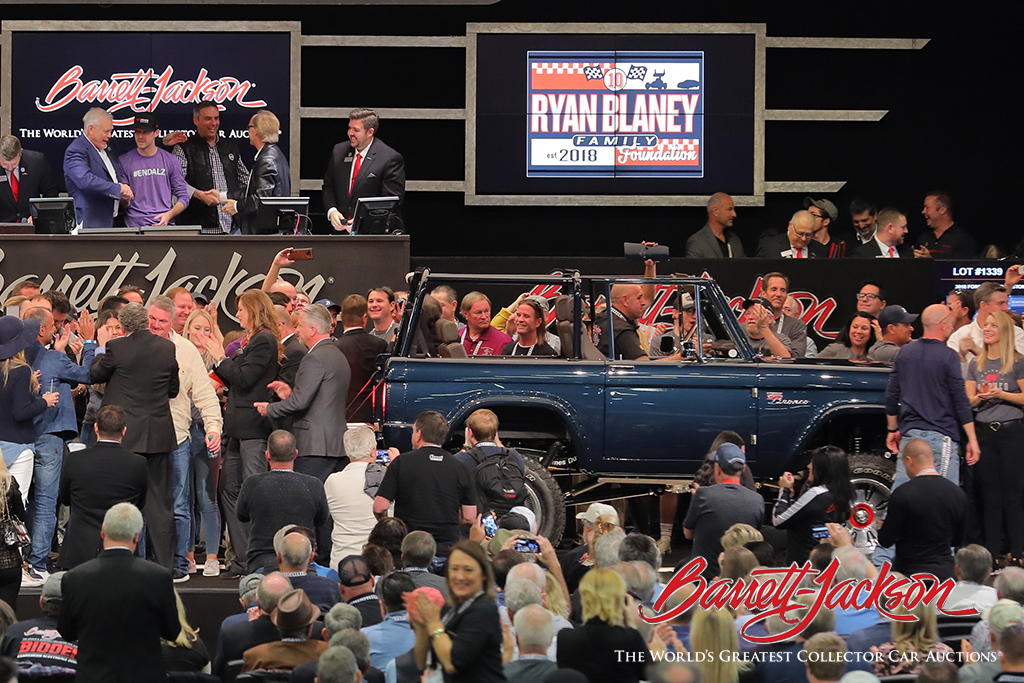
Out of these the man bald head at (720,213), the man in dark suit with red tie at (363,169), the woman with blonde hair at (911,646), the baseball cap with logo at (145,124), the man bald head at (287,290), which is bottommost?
the woman with blonde hair at (911,646)

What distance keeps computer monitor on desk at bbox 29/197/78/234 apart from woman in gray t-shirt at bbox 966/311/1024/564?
24.8 ft

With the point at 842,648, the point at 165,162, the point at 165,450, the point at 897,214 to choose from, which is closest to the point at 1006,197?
the point at 897,214

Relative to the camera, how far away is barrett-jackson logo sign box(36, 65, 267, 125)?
1612 cm

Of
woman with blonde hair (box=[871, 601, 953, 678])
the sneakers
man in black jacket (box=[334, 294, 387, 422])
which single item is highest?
man in black jacket (box=[334, 294, 387, 422])

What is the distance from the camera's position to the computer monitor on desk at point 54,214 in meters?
12.4

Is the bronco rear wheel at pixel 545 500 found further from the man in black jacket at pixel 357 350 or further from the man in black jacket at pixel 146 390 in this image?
the man in black jacket at pixel 146 390

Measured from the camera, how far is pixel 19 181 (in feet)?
44.8

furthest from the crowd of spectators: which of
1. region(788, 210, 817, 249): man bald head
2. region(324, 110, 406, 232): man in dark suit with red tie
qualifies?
region(324, 110, 406, 232): man in dark suit with red tie

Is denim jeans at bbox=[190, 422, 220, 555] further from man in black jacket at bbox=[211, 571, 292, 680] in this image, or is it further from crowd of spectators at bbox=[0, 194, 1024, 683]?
man in black jacket at bbox=[211, 571, 292, 680]

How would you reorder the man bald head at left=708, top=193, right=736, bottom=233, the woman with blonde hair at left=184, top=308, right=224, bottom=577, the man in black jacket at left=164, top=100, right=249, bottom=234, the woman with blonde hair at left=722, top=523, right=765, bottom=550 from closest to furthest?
1. the woman with blonde hair at left=722, top=523, right=765, bottom=550
2. the woman with blonde hair at left=184, top=308, right=224, bottom=577
3. the man in black jacket at left=164, top=100, right=249, bottom=234
4. the man bald head at left=708, top=193, right=736, bottom=233

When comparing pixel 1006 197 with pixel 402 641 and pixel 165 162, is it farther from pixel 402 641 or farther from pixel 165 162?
pixel 402 641

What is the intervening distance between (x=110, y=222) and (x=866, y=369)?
6807 mm

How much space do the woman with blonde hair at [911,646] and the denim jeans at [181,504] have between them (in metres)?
5.02

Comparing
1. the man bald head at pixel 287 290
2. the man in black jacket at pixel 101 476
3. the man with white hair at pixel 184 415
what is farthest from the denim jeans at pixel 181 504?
the man bald head at pixel 287 290
